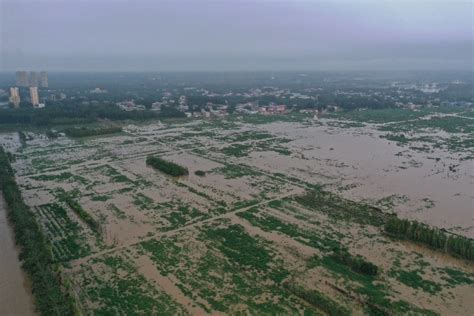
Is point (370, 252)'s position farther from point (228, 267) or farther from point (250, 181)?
point (250, 181)

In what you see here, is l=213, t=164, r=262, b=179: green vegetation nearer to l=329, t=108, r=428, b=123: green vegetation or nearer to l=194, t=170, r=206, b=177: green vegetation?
l=194, t=170, r=206, b=177: green vegetation

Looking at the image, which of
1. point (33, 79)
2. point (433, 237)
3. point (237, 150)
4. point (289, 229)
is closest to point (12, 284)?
point (289, 229)

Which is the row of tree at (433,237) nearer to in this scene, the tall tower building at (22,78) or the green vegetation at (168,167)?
the green vegetation at (168,167)

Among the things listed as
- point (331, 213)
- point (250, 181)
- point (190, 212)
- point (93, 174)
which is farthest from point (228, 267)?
point (93, 174)

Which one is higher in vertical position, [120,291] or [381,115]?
[381,115]

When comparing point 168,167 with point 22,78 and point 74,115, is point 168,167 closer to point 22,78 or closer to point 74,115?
point 74,115

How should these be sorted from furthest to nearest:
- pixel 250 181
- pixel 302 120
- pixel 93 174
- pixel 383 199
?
pixel 302 120 → pixel 93 174 → pixel 250 181 → pixel 383 199
